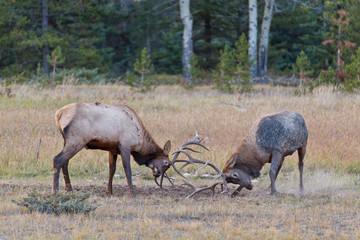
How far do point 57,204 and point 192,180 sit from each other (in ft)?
13.2

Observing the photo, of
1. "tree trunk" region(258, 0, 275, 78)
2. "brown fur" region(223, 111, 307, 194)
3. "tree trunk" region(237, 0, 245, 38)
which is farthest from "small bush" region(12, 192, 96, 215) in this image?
"tree trunk" region(237, 0, 245, 38)

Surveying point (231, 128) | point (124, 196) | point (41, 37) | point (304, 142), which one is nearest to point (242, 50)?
point (231, 128)

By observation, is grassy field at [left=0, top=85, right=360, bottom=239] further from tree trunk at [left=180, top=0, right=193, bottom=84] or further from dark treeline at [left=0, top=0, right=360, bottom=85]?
dark treeline at [left=0, top=0, right=360, bottom=85]

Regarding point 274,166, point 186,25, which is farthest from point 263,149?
point 186,25

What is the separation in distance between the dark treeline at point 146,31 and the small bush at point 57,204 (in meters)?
17.2

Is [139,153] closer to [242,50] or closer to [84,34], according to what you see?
[242,50]

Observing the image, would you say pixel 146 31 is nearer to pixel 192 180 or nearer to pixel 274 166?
pixel 192 180

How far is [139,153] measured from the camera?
9.04 m

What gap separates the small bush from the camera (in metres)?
6.96

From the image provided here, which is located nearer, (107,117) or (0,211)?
(0,211)

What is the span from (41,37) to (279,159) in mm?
20107

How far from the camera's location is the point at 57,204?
7078 mm

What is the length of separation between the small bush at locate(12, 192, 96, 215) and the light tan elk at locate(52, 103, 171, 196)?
3.35 ft

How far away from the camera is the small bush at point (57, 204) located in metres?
6.96
